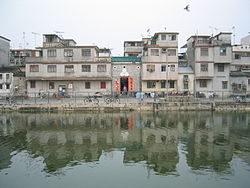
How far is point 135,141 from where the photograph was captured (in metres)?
15.5

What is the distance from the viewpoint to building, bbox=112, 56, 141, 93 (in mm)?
40312

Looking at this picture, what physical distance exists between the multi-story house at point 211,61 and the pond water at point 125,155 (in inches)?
790

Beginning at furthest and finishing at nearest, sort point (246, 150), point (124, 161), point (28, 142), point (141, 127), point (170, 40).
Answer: point (170, 40)
point (141, 127)
point (28, 142)
point (246, 150)
point (124, 161)

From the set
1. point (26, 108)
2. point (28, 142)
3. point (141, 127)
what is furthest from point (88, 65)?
point (28, 142)

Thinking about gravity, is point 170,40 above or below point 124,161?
above

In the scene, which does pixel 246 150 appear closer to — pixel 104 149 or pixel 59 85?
pixel 104 149

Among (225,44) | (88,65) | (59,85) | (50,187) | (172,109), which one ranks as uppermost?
(225,44)

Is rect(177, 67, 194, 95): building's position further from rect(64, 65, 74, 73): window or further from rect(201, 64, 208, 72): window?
rect(64, 65, 74, 73): window

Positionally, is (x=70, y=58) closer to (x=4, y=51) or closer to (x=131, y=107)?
(x=131, y=107)

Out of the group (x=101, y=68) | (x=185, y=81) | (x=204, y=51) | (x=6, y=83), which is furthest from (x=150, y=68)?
(x=6, y=83)

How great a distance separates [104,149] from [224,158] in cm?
727

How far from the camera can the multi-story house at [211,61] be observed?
39.3m

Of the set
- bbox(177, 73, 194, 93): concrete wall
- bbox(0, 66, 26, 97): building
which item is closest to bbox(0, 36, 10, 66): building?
bbox(0, 66, 26, 97): building

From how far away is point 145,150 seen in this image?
44.1 ft
